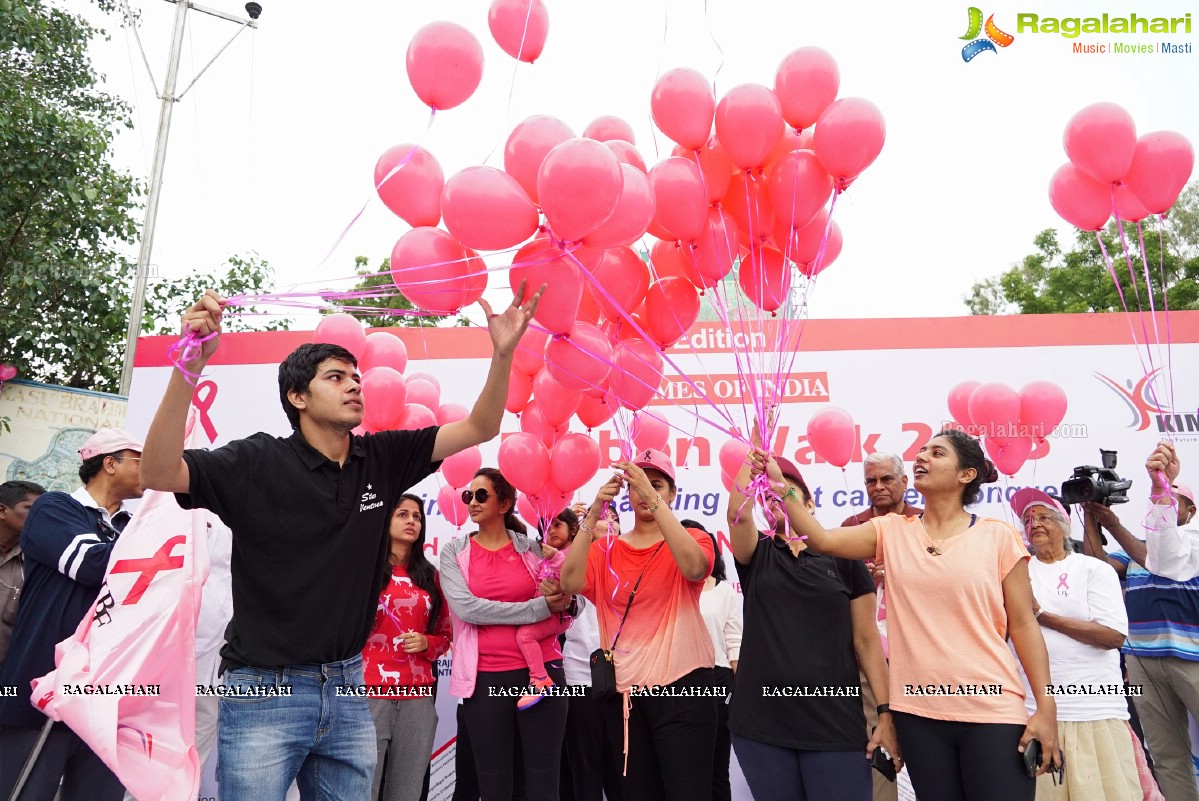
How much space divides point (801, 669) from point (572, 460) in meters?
1.35

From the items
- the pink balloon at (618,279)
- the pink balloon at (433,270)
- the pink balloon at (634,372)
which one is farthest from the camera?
the pink balloon at (634,372)

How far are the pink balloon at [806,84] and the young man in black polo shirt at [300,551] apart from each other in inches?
66.6

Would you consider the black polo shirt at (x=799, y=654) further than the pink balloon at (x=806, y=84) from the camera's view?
No

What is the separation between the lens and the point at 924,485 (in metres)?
2.87

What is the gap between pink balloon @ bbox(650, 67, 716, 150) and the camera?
3291mm

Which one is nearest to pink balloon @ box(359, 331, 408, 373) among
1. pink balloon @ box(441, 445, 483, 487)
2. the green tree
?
pink balloon @ box(441, 445, 483, 487)

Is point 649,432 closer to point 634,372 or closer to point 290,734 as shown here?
point 634,372

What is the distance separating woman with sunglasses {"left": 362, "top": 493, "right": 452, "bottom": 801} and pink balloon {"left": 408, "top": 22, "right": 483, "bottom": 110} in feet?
6.65

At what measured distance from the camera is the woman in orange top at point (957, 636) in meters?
2.52

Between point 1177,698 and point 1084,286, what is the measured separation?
42.5 ft

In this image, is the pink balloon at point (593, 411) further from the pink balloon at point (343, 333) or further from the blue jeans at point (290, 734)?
the blue jeans at point (290, 734)

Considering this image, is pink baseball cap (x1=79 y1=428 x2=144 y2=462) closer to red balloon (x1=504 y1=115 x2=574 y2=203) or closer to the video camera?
red balloon (x1=504 y1=115 x2=574 y2=203)

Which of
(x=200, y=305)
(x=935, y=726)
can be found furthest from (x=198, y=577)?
(x=935, y=726)

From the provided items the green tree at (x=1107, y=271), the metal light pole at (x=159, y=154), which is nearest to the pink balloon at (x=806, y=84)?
the metal light pole at (x=159, y=154)
